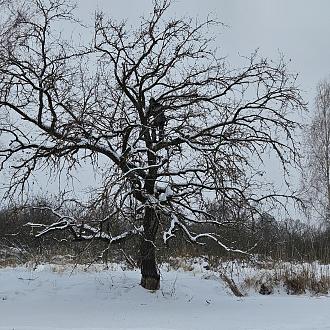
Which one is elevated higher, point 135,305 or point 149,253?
point 149,253

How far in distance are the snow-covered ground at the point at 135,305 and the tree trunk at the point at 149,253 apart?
0.64 ft

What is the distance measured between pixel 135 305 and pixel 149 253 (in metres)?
1.09

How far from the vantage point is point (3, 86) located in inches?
340

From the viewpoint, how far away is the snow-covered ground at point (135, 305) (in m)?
6.98

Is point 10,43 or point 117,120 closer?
point 10,43

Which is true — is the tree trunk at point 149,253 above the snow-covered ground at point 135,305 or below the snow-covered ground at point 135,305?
above

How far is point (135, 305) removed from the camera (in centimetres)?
859

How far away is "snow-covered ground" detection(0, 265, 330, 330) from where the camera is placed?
6.98 meters

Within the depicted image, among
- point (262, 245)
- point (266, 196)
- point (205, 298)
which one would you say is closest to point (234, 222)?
point (266, 196)

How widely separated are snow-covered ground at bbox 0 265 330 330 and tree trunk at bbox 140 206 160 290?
0.64 ft

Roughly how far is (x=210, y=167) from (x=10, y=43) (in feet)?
14.0

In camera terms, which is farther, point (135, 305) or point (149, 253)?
point (149, 253)

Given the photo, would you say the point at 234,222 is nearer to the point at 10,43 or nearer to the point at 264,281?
the point at 264,281

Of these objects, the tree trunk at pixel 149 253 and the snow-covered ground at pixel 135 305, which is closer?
the snow-covered ground at pixel 135 305
